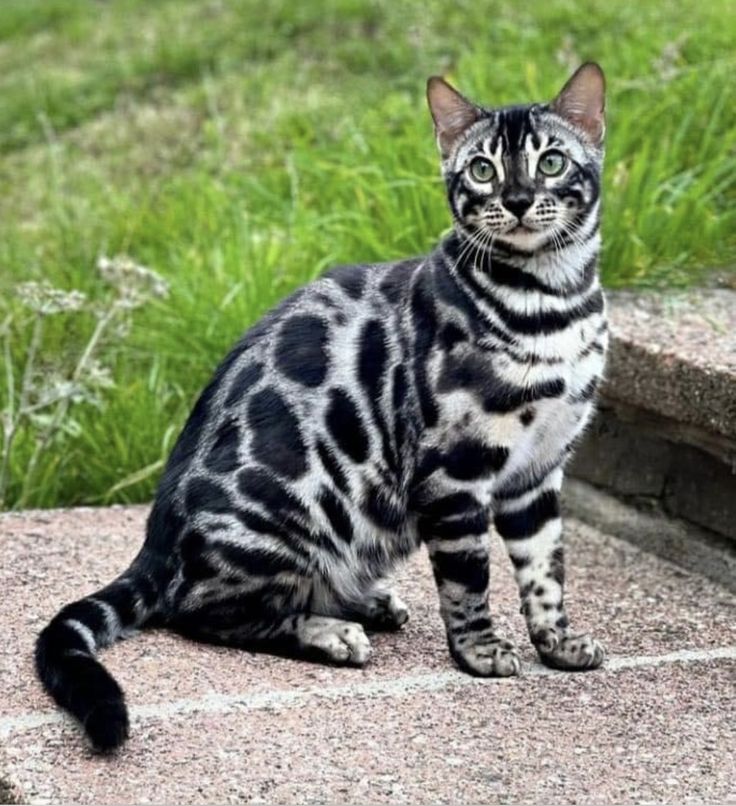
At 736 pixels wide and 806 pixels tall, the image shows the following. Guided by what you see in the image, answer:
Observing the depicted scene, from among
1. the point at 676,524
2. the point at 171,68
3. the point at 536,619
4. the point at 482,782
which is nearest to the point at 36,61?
the point at 171,68

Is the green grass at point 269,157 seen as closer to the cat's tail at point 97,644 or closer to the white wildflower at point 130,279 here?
the white wildflower at point 130,279

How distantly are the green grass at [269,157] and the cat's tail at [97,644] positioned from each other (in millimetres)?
1160

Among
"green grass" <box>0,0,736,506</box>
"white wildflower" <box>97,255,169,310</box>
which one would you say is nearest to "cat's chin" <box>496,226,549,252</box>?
"green grass" <box>0,0,736,506</box>

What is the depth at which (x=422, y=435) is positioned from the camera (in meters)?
3.43

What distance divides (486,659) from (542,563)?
262 mm

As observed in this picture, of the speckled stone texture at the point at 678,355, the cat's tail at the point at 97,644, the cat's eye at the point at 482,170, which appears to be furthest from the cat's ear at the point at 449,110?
the cat's tail at the point at 97,644

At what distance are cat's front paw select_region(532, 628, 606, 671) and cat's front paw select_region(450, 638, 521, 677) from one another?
0.08 metres

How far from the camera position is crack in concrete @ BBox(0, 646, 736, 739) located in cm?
314

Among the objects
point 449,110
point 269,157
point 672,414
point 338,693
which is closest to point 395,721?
point 338,693

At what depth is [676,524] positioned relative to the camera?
436 centimetres

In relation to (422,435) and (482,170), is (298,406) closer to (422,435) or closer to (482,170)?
(422,435)

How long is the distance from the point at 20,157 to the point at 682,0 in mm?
3018

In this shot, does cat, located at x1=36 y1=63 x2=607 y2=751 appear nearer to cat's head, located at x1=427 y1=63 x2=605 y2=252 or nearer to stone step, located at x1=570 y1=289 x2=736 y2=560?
cat's head, located at x1=427 y1=63 x2=605 y2=252

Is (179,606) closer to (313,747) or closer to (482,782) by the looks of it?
(313,747)
